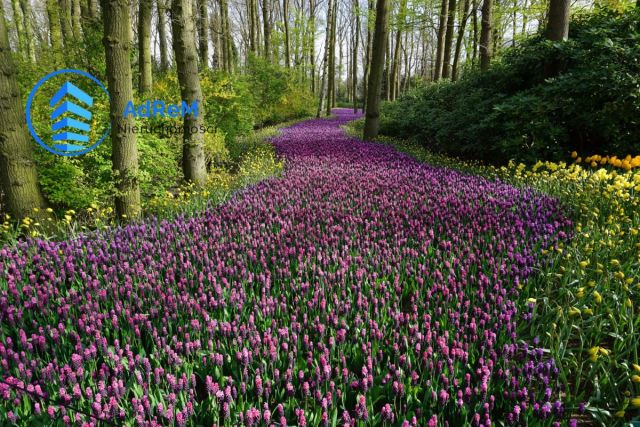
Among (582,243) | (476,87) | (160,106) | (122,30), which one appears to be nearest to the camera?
(582,243)

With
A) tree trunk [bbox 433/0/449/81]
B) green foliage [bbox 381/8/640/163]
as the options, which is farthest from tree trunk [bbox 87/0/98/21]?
tree trunk [bbox 433/0/449/81]

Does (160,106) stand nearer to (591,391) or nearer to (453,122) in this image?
(453,122)

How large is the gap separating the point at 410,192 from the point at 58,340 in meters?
4.17

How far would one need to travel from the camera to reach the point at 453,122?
982cm

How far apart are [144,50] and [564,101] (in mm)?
9889

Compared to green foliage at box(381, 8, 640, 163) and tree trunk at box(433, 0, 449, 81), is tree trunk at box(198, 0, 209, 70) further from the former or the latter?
tree trunk at box(433, 0, 449, 81)

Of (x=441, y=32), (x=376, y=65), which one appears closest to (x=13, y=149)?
(x=376, y=65)

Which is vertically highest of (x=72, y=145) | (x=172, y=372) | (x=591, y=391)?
(x=72, y=145)

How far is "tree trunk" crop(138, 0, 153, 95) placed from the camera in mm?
10609

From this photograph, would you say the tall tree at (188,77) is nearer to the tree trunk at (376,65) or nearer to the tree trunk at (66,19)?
the tree trunk at (376,65)

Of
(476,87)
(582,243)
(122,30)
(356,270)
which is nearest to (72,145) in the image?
(122,30)

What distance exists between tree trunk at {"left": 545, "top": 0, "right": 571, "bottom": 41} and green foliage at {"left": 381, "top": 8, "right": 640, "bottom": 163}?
335 millimetres

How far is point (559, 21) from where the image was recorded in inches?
333

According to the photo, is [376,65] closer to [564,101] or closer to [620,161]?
[564,101]
